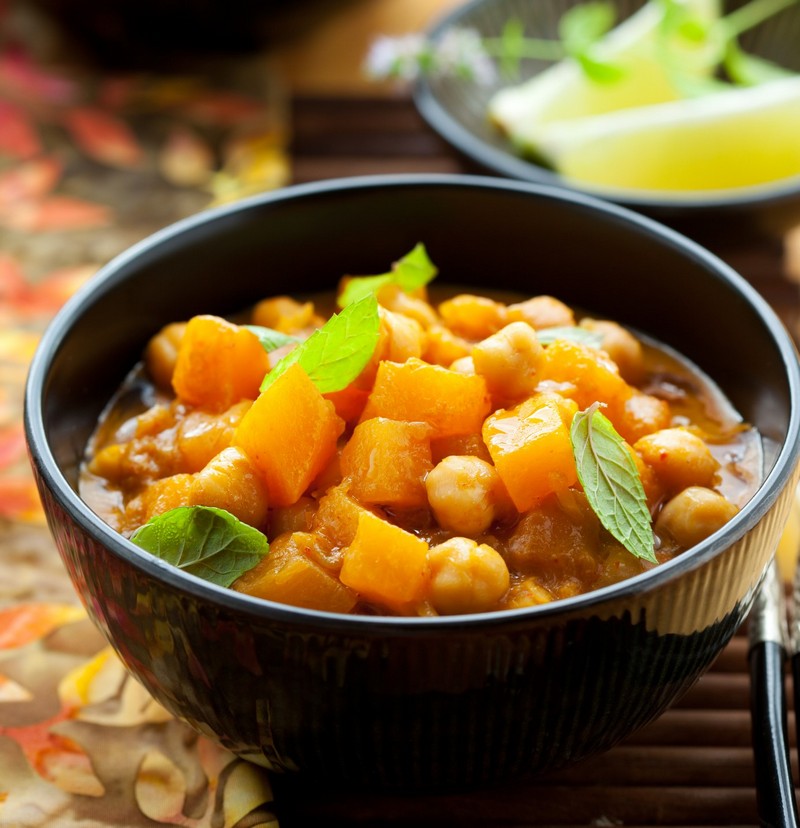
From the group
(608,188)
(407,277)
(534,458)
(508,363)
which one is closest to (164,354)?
(407,277)

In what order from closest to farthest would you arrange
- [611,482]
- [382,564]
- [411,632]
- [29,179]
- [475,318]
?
1. [411,632]
2. [382,564]
3. [611,482]
4. [475,318]
5. [29,179]

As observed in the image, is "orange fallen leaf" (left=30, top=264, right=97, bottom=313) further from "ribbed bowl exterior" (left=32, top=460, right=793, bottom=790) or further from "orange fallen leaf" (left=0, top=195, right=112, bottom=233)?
"ribbed bowl exterior" (left=32, top=460, right=793, bottom=790)

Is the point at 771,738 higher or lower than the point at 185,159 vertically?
lower

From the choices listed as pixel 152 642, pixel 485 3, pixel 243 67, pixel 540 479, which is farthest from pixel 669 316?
pixel 243 67

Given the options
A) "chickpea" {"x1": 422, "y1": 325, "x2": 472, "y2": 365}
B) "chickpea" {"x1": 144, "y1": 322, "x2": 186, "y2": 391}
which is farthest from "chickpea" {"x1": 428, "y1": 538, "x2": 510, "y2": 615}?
"chickpea" {"x1": 144, "y1": 322, "x2": 186, "y2": 391}

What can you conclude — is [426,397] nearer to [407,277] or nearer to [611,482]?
[611,482]

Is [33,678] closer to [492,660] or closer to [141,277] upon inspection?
[141,277]
